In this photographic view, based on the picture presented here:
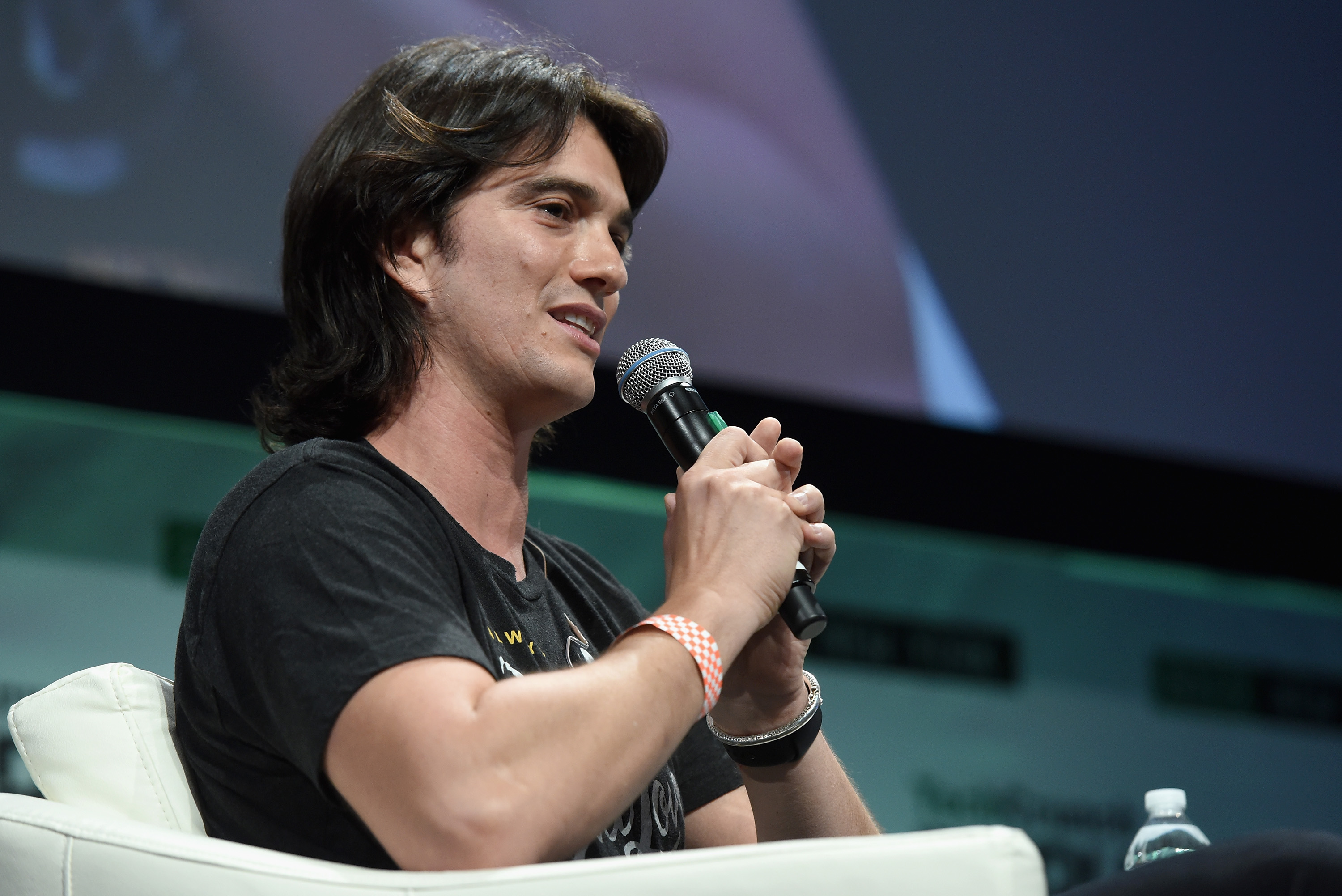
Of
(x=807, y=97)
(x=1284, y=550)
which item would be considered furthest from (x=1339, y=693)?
(x=807, y=97)

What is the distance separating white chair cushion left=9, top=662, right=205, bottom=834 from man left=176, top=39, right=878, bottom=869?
0.08ft

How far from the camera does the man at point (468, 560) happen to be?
91 centimetres

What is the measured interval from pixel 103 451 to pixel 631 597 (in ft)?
5.35

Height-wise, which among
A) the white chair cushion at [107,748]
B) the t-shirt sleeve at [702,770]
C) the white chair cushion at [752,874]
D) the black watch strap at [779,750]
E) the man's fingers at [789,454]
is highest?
the man's fingers at [789,454]

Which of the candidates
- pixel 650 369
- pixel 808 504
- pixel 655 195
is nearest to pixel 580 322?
pixel 650 369

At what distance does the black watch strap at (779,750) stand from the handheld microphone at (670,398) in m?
0.12

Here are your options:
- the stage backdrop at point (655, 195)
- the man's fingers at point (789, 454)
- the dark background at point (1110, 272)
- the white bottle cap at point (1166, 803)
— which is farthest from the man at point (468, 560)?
the dark background at point (1110, 272)

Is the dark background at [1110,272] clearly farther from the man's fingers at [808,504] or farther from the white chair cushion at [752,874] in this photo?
the white chair cushion at [752,874]

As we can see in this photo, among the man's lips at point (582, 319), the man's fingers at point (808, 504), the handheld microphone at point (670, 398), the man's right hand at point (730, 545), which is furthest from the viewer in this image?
the man's lips at point (582, 319)

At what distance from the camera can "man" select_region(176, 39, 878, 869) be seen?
0.91m

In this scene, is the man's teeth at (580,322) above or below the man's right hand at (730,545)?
above

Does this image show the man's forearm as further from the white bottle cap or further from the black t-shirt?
the white bottle cap

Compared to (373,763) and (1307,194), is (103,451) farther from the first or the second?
(1307,194)

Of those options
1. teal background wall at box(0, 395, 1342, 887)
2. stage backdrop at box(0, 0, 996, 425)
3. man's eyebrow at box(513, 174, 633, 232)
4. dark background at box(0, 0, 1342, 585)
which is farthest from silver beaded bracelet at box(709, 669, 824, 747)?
teal background wall at box(0, 395, 1342, 887)
